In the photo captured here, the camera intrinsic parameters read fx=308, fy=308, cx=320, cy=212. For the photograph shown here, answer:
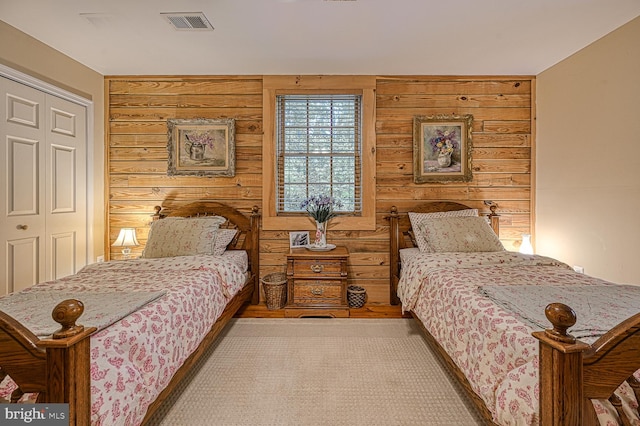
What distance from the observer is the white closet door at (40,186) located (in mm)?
2422

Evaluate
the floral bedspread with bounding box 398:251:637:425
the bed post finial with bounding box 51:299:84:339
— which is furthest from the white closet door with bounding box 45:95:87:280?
the floral bedspread with bounding box 398:251:637:425

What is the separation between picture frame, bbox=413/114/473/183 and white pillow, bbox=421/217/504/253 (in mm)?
582

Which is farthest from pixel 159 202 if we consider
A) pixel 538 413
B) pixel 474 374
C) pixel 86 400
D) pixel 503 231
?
pixel 503 231

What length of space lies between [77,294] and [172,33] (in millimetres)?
2077

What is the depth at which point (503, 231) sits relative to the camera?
3393mm

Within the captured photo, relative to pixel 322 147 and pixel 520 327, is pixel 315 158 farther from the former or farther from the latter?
pixel 520 327

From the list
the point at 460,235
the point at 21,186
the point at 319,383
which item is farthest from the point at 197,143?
the point at 460,235

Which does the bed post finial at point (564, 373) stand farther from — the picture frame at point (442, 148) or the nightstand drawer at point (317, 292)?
the picture frame at point (442, 148)

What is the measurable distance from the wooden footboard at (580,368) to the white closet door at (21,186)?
3452 mm

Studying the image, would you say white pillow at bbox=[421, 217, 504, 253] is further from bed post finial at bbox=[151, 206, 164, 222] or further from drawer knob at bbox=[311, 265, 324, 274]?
bed post finial at bbox=[151, 206, 164, 222]

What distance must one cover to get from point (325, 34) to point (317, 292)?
2.25 m

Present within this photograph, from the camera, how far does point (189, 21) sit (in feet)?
7.63

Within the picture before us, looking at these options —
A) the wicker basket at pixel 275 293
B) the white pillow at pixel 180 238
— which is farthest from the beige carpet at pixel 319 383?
the white pillow at pixel 180 238

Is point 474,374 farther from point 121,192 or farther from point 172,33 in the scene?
point 121,192
